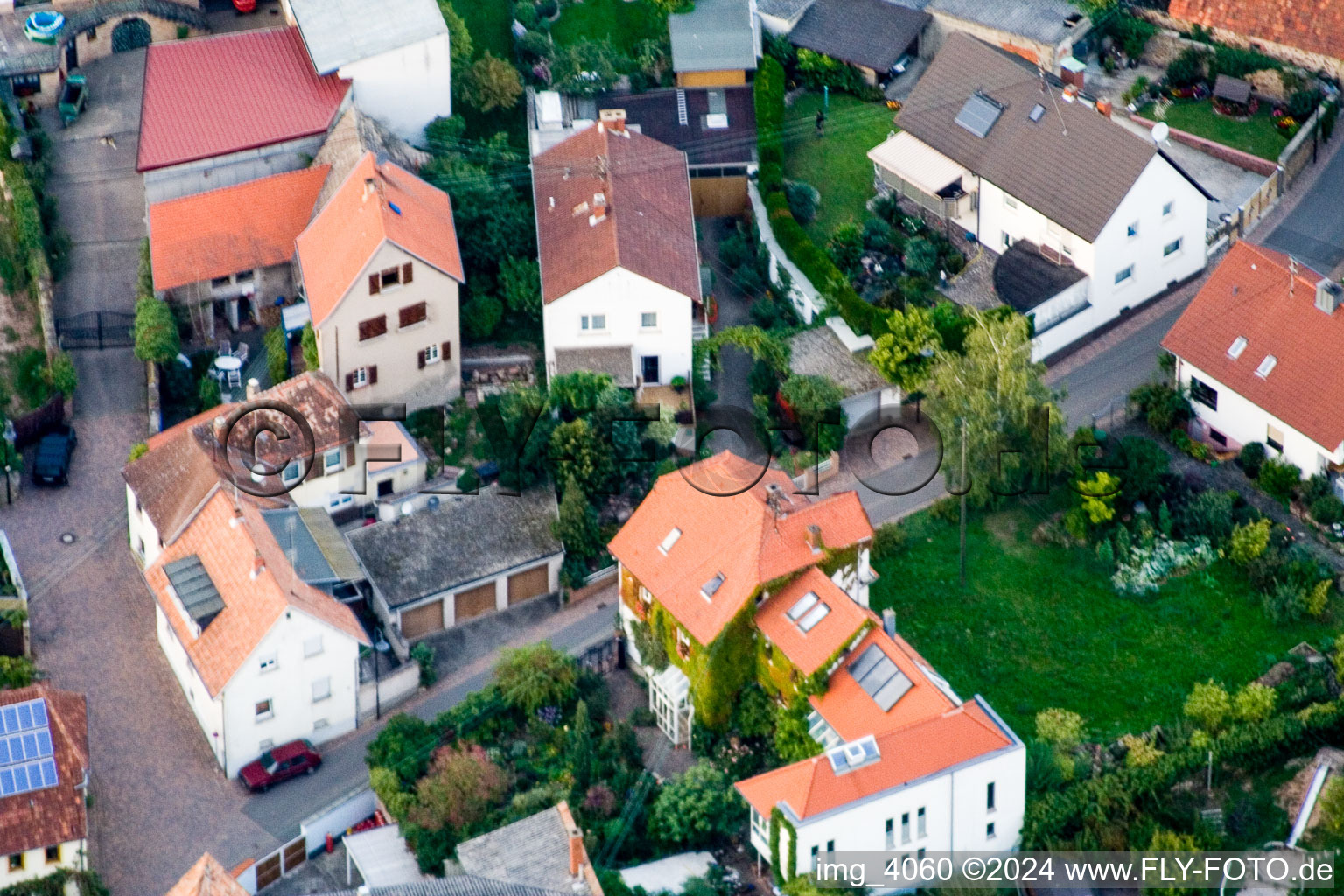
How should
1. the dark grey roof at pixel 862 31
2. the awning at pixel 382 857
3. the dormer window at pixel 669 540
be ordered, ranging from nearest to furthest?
1. the awning at pixel 382 857
2. the dormer window at pixel 669 540
3. the dark grey roof at pixel 862 31

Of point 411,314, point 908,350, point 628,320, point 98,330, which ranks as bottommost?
point 98,330

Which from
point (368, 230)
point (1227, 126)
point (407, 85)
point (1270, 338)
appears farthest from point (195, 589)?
point (1227, 126)

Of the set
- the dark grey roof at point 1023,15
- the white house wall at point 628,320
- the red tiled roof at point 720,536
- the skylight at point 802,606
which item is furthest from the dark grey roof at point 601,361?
the dark grey roof at point 1023,15

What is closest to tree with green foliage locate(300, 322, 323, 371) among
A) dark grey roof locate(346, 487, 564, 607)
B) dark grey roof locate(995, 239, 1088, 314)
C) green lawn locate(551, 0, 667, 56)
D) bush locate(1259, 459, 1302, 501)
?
dark grey roof locate(346, 487, 564, 607)

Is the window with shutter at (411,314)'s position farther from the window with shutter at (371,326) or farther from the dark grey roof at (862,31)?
the dark grey roof at (862,31)

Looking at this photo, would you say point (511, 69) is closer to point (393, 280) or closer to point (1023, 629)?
point (393, 280)

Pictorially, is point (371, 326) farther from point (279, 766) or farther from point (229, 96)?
point (279, 766)
